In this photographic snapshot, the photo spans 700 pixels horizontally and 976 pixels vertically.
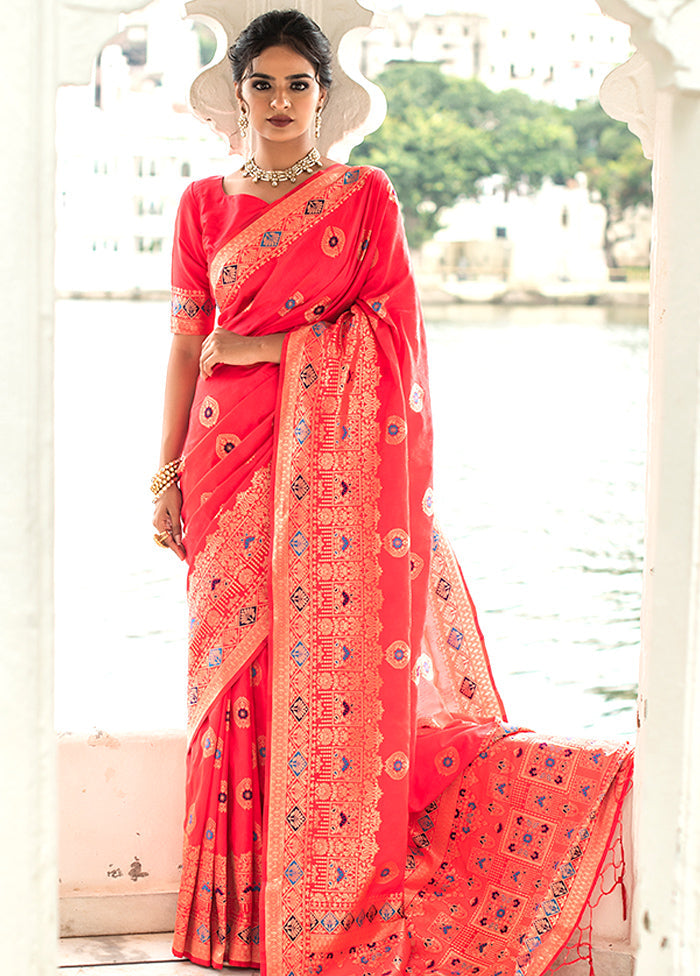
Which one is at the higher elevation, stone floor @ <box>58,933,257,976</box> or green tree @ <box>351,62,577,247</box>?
green tree @ <box>351,62,577,247</box>

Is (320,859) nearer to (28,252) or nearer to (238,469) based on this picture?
(238,469)

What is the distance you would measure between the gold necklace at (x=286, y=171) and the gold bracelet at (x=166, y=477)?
1.37 feet

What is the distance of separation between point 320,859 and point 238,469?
1.75 ft

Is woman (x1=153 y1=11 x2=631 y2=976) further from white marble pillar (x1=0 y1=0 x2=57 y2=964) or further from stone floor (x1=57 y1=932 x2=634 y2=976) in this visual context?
white marble pillar (x1=0 y1=0 x2=57 y2=964)

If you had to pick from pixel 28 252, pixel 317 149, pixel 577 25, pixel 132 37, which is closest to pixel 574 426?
pixel 317 149

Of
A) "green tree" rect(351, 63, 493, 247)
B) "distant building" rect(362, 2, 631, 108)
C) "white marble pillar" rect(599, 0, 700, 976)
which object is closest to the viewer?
"white marble pillar" rect(599, 0, 700, 976)

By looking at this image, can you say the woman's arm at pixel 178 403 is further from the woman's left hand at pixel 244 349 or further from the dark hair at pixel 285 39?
the dark hair at pixel 285 39

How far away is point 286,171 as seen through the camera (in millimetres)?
1685

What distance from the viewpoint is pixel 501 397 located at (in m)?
14.1

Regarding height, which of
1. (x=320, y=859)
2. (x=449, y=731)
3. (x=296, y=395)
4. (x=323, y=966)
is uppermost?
(x=296, y=395)

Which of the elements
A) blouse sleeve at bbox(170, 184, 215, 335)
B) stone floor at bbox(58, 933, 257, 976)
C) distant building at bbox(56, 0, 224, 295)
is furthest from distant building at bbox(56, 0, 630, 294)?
stone floor at bbox(58, 933, 257, 976)

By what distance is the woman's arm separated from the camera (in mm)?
1754

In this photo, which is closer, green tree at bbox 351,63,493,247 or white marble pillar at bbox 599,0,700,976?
white marble pillar at bbox 599,0,700,976

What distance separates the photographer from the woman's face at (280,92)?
1.63 metres
